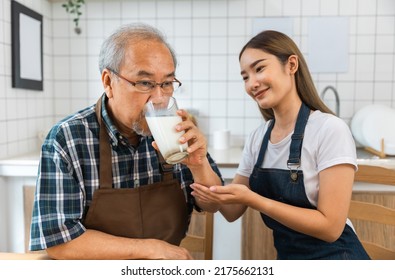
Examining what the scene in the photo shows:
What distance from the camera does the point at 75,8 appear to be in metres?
2.51

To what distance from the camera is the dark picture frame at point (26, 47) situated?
2103 millimetres

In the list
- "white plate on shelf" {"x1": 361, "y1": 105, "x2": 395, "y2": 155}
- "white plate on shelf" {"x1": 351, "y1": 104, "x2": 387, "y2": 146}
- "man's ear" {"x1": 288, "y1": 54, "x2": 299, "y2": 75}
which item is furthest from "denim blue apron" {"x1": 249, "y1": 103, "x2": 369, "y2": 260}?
"white plate on shelf" {"x1": 351, "y1": 104, "x2": 387, "y2": 146}

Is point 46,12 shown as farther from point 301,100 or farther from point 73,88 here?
point 301,100

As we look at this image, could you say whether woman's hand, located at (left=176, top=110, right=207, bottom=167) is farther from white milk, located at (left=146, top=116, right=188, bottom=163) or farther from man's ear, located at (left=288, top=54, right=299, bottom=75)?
man's ear, located at (left=288, top=54, right=299, bottom=75)

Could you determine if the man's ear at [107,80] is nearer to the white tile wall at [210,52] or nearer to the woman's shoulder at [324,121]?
the woman's shoulder at [324,121]

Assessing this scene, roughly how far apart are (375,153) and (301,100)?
3.86ft

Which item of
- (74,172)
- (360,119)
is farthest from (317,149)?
(360,119)

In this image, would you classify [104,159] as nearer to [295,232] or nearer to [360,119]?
[295,232]

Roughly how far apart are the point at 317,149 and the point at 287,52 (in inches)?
11.6

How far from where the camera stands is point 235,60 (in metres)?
2.53

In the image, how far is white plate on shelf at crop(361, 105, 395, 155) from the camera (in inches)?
82.4

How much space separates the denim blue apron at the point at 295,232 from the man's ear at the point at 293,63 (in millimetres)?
112

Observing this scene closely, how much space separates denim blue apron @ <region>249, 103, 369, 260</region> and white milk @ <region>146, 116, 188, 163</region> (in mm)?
379
